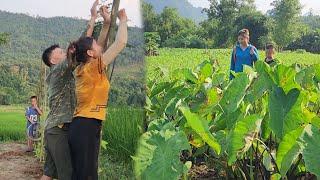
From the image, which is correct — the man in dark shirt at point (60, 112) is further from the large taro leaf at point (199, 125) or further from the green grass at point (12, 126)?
the green grass at point (12, 126)

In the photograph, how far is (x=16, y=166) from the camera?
15.5 ft

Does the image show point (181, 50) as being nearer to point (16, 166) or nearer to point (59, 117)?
point (16, 166)

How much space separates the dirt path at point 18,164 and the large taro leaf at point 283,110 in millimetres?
2910

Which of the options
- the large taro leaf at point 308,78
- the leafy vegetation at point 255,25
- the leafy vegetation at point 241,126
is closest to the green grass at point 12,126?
the leafy vegetation at point 241,126

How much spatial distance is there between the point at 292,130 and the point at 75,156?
24.8 inches

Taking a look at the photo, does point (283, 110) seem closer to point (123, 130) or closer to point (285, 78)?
point (285, 78)

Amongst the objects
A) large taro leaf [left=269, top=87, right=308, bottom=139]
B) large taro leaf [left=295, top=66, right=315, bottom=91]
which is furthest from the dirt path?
large taro leaf [left=269, top=87, right=308, bottom=139]

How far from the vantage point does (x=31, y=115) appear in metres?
5.54

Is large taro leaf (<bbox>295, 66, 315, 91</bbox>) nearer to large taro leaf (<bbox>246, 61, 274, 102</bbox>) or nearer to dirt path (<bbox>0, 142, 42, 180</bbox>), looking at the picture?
large taro leaf (<bbox>246, 61, 274, 102</bbox>)

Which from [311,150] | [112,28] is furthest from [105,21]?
[311,150]

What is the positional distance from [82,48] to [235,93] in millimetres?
472

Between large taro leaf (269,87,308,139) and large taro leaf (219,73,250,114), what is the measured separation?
170 millimetres

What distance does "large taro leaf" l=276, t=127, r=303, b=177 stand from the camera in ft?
4.44

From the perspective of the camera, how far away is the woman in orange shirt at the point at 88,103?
1.59 metres
